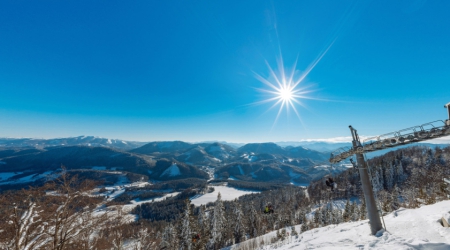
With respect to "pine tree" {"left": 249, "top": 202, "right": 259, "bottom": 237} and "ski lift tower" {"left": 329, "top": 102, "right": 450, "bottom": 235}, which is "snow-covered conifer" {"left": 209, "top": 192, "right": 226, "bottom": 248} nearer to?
"pine tree" {"left": 249, "top": 202, "right": 259, "bottom": 237}

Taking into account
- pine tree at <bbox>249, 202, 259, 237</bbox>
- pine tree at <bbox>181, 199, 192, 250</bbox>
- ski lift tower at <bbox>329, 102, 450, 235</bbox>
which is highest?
ski lift tower at <bbox>329, 102, 450, 235</bbox>

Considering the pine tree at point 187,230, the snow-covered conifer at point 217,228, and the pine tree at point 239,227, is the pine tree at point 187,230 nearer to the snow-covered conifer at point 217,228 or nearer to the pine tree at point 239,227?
the snow-covered conifer at point 217,228

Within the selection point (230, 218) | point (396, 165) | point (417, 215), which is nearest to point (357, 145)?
point (417, 215)

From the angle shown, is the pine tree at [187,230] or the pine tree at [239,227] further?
the pine tree at [239,227]

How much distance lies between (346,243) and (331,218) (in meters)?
61.5

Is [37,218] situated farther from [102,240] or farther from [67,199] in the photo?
[102,240]

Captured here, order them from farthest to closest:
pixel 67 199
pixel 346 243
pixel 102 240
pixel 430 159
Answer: pixel 430 159, pixel 102 240, pixel 67 199, pixel 346 243

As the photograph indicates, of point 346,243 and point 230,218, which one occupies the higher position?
point 346,243

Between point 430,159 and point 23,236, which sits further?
point 430,159

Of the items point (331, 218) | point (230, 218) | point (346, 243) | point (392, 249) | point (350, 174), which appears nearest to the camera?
point (392, 249)

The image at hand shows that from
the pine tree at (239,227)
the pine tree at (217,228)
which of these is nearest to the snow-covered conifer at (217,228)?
the pine tree at (217,228)

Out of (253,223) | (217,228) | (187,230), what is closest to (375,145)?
(187,230)

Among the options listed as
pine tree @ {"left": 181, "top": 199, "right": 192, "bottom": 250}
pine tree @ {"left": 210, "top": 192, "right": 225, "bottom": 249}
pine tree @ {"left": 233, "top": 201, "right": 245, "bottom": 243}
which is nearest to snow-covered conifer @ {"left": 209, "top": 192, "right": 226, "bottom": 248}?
pine tree @ {"left": 210, "top": 192, "right": 225, "bottom": 249}

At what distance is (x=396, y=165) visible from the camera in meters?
128
